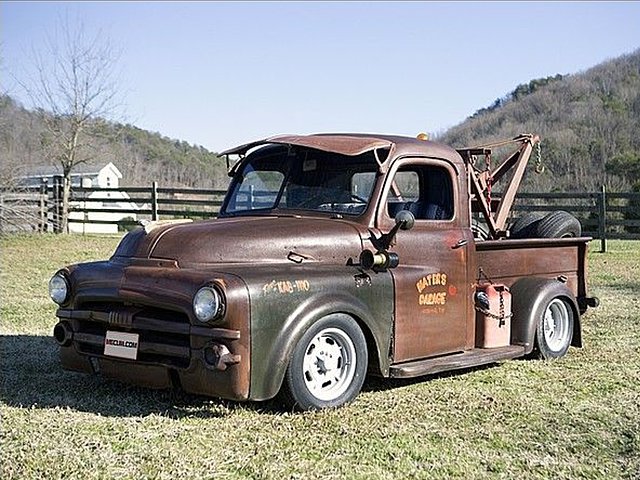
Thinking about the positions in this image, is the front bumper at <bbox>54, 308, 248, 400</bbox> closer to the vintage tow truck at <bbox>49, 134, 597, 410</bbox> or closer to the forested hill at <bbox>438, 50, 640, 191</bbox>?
the vintage tow truck at <bbox>49, 134, 597, 410</bbox>

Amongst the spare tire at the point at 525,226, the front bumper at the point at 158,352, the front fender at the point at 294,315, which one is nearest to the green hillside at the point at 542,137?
the spare tire at the point at 525,226

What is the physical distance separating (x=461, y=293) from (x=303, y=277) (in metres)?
1.63

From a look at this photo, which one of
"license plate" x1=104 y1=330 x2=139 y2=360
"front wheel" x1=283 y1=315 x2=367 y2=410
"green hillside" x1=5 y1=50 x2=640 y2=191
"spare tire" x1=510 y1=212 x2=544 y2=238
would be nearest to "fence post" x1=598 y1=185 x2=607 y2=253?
"green hillside" x1=5 y1=50 x2=640 y2=191

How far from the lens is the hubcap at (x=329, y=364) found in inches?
207

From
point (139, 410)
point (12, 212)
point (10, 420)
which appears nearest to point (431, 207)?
point (139, 410)

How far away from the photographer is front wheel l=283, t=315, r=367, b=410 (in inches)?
200

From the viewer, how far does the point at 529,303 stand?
22.8 ft

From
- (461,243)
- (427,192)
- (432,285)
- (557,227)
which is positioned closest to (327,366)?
(432,285)

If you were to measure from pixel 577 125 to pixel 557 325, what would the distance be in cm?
6009

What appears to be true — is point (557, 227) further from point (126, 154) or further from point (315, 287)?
point (126, 154)

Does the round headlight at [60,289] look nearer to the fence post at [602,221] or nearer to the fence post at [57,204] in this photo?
the fence post at [602,221]

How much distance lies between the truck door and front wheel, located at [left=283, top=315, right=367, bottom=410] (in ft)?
1.44

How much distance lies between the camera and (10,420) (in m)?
4.96

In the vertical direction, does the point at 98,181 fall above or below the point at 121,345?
above
